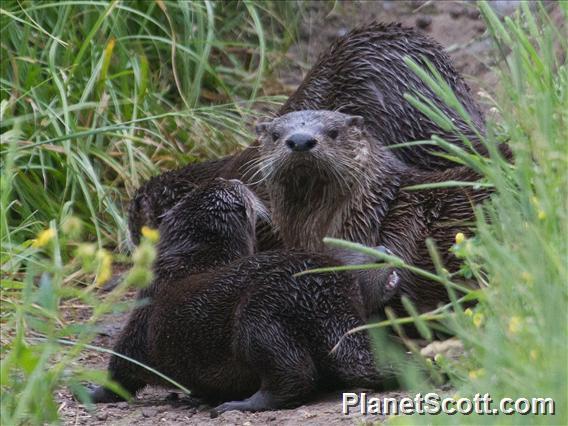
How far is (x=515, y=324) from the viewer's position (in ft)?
7.18

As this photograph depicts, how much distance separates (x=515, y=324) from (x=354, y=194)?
85.7 inches

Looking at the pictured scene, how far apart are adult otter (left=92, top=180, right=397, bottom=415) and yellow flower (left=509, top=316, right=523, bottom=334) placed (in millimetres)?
1436

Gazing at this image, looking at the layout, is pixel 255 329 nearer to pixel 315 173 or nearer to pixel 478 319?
pixel 315 173

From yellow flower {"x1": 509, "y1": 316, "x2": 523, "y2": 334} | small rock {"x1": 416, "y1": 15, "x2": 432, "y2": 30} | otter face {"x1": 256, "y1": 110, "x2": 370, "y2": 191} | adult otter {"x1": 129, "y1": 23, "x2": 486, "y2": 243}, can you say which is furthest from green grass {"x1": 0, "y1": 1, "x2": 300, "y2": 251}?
yellow flower {"x1": 509, "y1": 316, "x2": 523, "y2": 334}

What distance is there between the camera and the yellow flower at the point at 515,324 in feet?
7.13

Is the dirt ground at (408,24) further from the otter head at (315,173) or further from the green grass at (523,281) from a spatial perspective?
the green grass at (523,281)

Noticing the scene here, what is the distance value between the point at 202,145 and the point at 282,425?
8.66ft

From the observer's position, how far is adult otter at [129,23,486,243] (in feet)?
15.7

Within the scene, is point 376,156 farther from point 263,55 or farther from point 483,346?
point 483,346

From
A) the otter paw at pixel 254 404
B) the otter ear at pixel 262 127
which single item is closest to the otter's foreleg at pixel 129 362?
the otter paw at pixel 254 404

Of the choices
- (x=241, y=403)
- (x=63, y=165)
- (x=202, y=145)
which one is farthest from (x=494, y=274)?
(x=202, y=145)

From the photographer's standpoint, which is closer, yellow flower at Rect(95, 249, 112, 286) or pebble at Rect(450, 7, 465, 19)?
yellow flower at Rect(95, 249, 112, 286)

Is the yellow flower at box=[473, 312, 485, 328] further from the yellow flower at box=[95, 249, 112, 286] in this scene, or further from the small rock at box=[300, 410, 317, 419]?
the small rock at box=[300, 410, 317, 419]

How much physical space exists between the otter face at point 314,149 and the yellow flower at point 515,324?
1.95 meters
